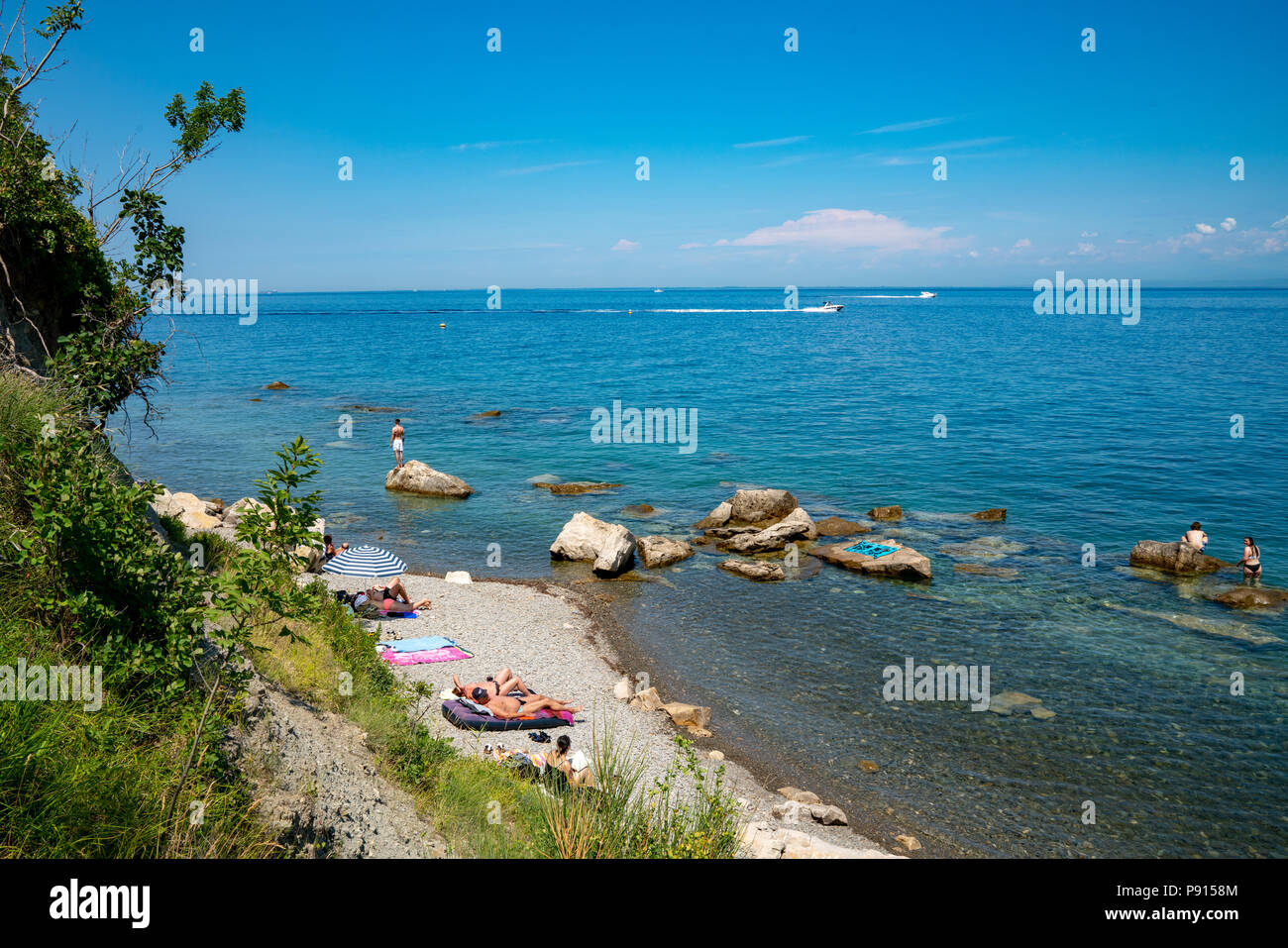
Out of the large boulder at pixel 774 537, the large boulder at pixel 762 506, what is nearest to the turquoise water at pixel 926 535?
the large boulder at pixel 762 506

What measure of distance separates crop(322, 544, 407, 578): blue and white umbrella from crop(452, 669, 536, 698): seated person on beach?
7656mm

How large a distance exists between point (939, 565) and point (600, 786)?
70.0 ft

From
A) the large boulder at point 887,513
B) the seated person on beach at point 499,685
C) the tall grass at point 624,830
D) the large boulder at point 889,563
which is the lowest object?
the seated person on beach at point 499,685

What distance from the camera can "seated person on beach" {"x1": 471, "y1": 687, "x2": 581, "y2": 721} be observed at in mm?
16344

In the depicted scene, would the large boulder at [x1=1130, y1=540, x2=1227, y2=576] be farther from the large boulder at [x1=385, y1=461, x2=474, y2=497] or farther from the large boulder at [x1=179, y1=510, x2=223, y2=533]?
the large boulder at [x1=179, y1=510, x2=223, y2=533]

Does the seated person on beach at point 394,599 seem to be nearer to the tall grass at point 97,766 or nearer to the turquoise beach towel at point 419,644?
the turquoise beach towel at point 419,644

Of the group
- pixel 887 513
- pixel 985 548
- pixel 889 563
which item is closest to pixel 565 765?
pixel 889 563

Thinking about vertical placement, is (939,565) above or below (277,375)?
below

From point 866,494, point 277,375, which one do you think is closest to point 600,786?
point 866,494

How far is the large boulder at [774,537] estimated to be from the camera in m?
29.3

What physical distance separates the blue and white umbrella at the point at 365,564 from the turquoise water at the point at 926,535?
11.7 ft

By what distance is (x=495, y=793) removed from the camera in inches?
445
